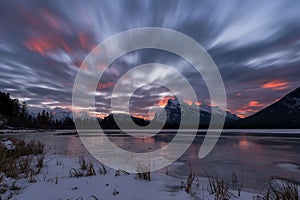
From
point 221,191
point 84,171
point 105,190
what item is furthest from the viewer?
point 84,171

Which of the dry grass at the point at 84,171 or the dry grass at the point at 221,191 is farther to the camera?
the dry grass at the point at 84,171

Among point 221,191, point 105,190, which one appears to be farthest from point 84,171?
point 221,191

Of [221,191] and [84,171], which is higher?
[221,191]

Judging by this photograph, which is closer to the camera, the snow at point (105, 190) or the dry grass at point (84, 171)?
the snow at point (105, 190)

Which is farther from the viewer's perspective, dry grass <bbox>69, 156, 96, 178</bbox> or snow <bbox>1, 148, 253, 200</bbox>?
dry grass <bbox>69, 156, 96, 178</bbox>

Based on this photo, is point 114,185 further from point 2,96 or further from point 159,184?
point 2,96

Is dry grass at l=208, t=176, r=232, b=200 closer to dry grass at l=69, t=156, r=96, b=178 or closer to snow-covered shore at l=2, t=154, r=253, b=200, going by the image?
snow-covered shore at l=2, t=154, r=253, b=200

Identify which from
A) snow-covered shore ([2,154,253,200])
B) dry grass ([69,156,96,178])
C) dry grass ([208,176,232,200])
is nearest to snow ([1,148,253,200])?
snow-covered shore ([2,154,253,200])

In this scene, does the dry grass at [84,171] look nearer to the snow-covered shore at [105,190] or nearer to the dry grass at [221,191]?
the snow-covered shore at [105,190]

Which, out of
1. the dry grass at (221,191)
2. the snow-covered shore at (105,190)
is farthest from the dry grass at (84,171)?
the dry grass at (221,191)

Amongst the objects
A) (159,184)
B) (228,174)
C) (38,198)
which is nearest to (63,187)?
(38,198)

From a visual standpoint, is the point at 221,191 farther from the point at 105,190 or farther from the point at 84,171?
the point at 84,171

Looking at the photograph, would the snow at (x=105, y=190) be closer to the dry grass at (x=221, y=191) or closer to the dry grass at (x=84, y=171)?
the dry grass at (x=221, y=191)

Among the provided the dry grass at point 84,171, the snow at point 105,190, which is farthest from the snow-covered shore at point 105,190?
the dry grass at point 84,171
